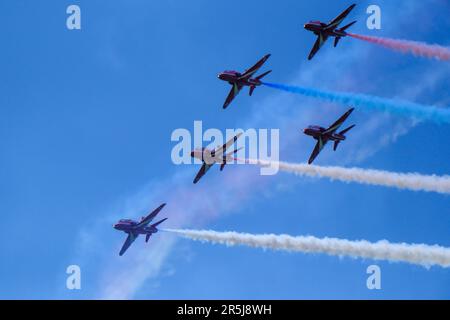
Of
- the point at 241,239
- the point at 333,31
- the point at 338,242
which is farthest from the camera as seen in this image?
the point at 333,31

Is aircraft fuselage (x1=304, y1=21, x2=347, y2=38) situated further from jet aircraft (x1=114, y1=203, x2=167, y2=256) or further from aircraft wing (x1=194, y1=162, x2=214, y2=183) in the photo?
jet aircraft (x1=114, y1=203, x2=167, y2=256)

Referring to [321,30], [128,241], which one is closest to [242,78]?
[321,30]

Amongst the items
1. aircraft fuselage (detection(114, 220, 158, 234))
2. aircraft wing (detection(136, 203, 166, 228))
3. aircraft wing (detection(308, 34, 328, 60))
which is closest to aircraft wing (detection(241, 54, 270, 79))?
aircraft wing (detection(308, 34, 328, 60))

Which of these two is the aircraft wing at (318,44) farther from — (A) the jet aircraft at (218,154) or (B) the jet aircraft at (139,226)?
(B) the jet aircraft at (139,226)

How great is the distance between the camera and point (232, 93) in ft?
374

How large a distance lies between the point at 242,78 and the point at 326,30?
44.4 ft

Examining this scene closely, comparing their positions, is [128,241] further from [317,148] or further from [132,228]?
[317,148]

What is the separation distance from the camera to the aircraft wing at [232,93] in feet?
372

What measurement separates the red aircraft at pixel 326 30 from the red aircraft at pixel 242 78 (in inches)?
292
